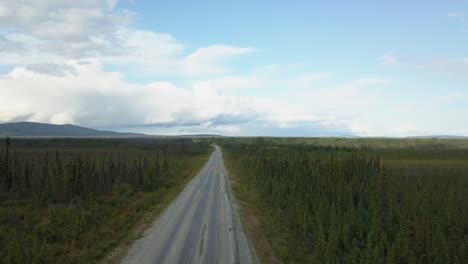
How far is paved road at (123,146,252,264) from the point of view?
1599 centimetres

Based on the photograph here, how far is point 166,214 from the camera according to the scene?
26422mm

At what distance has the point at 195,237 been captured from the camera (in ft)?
64.2

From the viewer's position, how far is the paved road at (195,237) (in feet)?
52.5

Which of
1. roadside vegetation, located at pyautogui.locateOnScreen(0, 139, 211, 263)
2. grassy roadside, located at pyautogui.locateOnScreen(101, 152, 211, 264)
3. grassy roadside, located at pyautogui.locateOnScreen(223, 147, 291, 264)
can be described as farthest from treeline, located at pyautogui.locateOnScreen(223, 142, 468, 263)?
roadside vegetation, located at pyautogui.locateOnScreen(0, 139, 211, 263)

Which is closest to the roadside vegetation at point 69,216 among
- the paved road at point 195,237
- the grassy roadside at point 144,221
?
the grassy roadside at point 144,221

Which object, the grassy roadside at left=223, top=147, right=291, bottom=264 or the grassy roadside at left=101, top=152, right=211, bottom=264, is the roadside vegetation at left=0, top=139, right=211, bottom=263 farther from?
the grassy roadside at left=223, top=147, right=291, bottom=264

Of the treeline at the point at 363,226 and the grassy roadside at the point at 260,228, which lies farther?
the grassy roadside at the point at 260,228

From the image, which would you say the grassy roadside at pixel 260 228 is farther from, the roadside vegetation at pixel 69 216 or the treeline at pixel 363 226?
the roadside vegetation at pixel 69 216

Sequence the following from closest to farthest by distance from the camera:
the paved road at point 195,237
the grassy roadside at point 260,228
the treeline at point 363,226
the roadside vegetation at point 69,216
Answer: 1. the paved road at point 195,237
2. the roadside vegetation at point 69,216
3. the treeline at point 363,226
4. the grassy roadside at point 260,228

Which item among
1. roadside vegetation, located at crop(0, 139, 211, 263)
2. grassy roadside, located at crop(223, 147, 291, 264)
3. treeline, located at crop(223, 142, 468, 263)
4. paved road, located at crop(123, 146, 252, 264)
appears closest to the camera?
paved road, located at crop(123, 146, 252, 264)

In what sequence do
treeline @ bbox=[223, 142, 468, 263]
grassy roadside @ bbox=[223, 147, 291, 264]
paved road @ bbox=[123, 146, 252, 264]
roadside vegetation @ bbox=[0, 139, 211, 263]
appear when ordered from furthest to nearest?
grassy roadside @ bbox=[223, 147, 291, 264], treeline @ bbox=[223, 142, 468, 263], roadside vegetation @ bbox=[0, 139, 211, 263], paved road @ bbox=[123, 146, 252, 264]

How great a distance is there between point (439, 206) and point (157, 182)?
33560 millimetres

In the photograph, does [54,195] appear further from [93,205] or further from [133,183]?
[133,183]

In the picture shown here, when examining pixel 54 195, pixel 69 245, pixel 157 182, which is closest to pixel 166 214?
pixel 69 245
